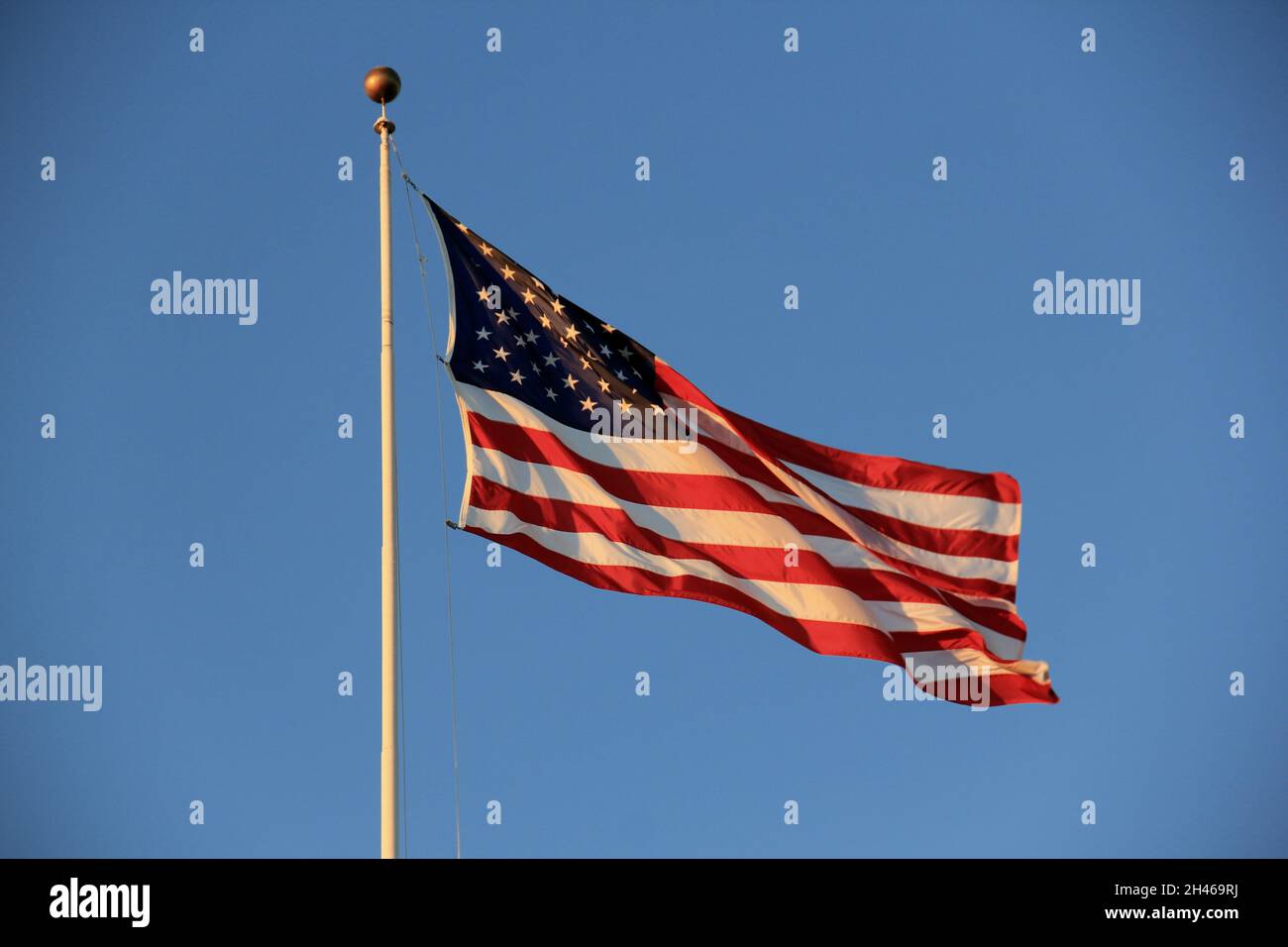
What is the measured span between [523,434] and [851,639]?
165 inches

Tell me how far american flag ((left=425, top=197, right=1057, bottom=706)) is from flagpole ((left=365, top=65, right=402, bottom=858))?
141cm

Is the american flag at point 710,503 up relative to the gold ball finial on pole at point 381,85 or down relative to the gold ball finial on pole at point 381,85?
down

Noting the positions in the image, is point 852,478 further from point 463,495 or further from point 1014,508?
point 463,495

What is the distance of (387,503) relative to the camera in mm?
18297

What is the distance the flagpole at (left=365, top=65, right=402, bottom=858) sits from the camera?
1722 cm

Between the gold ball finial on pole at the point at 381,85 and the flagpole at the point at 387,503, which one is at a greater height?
the gold ball finial on pole at the point at 381,85

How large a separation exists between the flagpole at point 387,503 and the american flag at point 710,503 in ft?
4.63

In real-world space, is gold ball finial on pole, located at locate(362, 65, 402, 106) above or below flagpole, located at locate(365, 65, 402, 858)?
above

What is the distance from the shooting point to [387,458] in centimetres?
1844

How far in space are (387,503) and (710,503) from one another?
4573mm

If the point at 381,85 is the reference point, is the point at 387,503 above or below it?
below

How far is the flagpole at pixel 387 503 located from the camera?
17219mm
